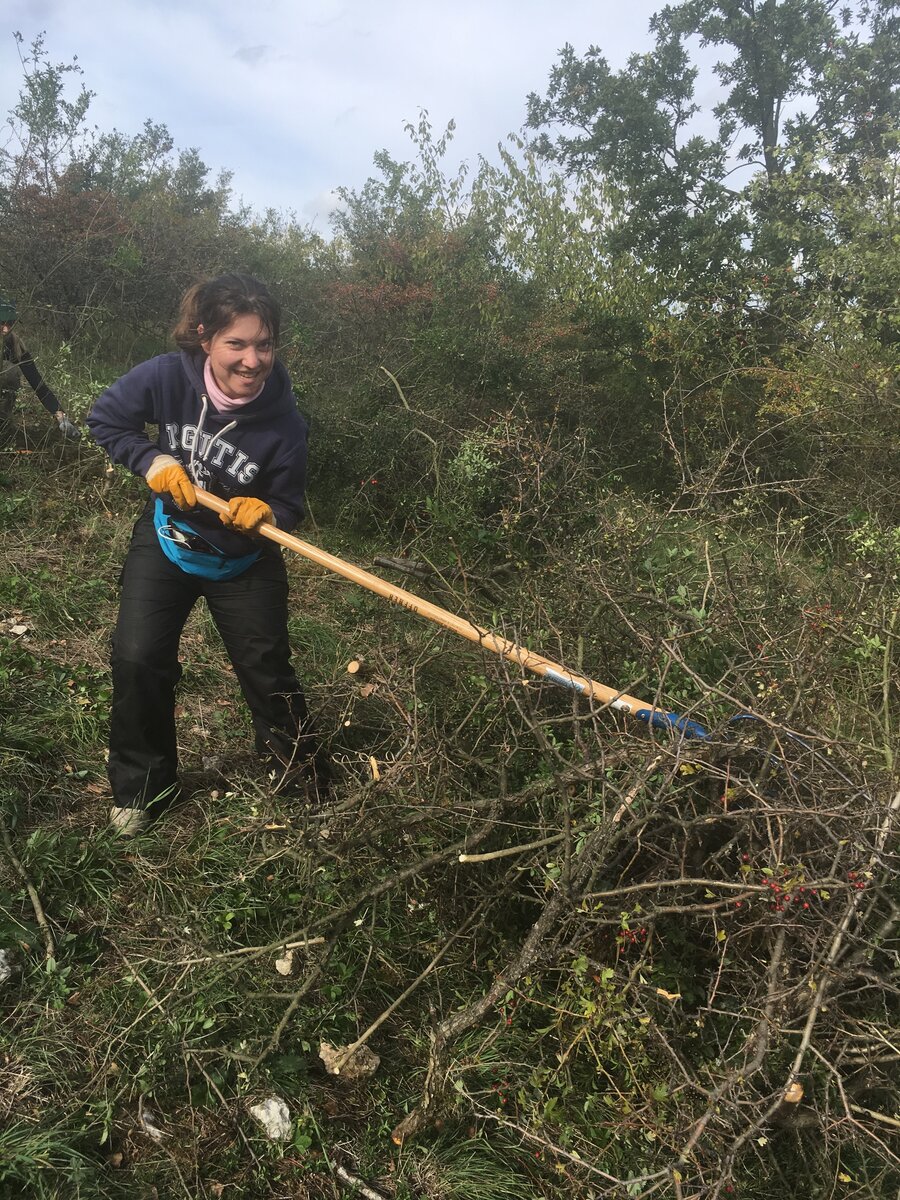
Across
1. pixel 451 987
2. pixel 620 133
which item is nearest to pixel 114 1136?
pixel 451 987

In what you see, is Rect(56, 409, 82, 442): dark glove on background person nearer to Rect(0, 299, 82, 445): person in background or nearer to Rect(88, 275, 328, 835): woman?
Rect(0, 299, 82, 445): person in background

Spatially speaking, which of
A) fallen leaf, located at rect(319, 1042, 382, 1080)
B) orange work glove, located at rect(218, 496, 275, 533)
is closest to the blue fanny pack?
orange work glove, located at rect(218, 496, 275, 533)

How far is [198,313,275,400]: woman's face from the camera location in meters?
2.87

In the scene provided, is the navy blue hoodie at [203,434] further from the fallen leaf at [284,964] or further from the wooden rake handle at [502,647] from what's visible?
the fallen leaf at [284,964]

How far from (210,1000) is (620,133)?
62.7ft

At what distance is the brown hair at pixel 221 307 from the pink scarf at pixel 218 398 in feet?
0.37

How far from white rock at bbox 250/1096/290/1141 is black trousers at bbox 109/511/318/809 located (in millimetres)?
1091

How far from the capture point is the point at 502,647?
2.77m

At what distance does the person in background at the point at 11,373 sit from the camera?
568 centimetres

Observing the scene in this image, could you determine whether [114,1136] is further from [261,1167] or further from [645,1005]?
[645,1005]

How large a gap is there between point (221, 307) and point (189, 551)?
867 mm

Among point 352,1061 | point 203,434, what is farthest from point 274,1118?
point 203,434

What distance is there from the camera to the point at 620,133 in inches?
682

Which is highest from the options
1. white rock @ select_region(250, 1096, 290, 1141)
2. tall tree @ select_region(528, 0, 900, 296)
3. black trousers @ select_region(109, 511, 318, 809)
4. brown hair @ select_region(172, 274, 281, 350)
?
tall tree @ select_region(528, 0, 900, 296)
